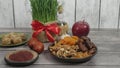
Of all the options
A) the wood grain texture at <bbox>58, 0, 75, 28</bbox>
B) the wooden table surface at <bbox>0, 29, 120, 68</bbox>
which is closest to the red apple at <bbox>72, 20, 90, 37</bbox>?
the wooden table surface at <bbox>0, 29, 120, 68</bbox>

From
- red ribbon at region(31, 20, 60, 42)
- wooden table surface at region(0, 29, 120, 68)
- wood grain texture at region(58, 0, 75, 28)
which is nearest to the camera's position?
wooden table surface at region(0, 29, 120, 68)

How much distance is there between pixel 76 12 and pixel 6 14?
A: 38 centimetres

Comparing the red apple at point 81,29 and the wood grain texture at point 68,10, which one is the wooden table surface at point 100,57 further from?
the wood grain texture at point 68,10

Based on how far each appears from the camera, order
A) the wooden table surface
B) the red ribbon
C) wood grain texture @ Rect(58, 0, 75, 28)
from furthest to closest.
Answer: wood grain texture @ Rect(58, 0, 75, 28)
the red ribbon
the wooden table surface

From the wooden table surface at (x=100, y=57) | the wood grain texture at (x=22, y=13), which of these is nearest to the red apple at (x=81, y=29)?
the wooden table surface at (x=100, y=57)

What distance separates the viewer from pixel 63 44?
102 centimetres

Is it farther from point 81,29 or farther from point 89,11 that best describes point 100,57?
point 89,11

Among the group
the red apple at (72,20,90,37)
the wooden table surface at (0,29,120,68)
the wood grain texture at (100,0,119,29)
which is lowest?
the wooden table surface at (0,29,120,68)

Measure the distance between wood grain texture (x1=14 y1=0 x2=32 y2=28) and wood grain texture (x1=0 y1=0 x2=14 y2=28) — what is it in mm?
27

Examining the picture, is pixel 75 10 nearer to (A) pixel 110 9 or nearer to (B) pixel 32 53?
(A) pixel 110 9

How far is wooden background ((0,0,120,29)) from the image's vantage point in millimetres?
1323

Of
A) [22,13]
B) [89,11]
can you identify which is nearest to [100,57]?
[89,11]

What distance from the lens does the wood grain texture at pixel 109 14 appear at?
1325mm

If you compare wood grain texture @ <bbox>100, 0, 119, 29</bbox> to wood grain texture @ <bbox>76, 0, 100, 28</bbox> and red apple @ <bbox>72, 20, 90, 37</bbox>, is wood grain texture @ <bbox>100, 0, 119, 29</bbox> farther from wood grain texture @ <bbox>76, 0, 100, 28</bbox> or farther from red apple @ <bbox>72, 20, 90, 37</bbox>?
red apple @ <bbox>72, 20, 90, 37</bbox>
